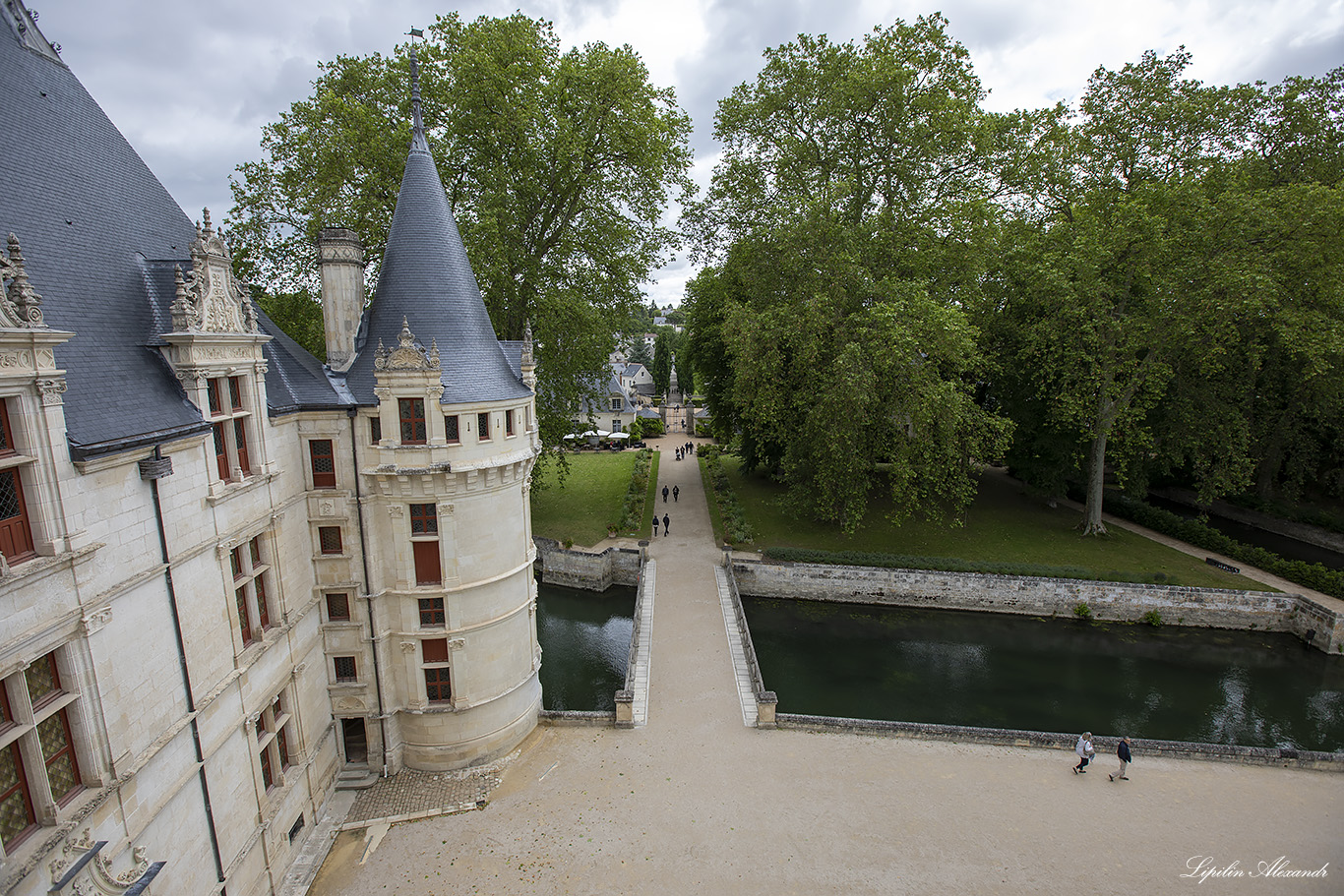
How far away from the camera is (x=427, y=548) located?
53.5 ft

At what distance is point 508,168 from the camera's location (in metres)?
28.5

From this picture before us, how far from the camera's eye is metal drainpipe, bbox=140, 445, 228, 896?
10.1 meters

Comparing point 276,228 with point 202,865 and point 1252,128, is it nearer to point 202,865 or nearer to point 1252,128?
point 202,865

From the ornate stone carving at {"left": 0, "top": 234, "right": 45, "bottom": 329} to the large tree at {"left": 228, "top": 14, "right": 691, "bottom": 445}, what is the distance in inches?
725

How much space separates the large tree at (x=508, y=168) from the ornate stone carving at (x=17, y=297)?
1843cm

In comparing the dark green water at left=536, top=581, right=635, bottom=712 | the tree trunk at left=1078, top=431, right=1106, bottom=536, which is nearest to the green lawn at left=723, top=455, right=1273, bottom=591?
the tree trunk at left=1078, top=431, right=1106, bottom=536

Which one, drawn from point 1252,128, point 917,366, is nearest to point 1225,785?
point 917,366

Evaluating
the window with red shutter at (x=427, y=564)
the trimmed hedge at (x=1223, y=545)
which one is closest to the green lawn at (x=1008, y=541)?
the trimmed hedge at (x=1223, y=545)

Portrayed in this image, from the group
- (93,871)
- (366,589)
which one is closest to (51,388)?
(93,871)

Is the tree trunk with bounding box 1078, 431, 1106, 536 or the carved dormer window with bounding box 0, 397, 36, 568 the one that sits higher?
the carved dormer window with bounding box 0, 397, 36, 568

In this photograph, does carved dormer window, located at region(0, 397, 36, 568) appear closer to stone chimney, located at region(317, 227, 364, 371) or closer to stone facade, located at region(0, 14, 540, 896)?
stone facade, located at region(0, 14, 540, 896)

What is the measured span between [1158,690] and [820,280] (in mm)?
21244

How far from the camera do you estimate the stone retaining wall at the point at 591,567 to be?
104ft

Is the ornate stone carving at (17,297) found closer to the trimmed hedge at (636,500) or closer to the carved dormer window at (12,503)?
the carved dormer window at (12,503)
